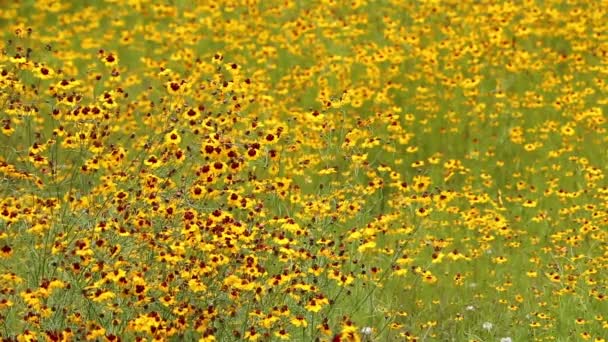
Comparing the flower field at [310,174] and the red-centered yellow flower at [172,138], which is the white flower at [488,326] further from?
the red-centered yellow flower at [172,138]

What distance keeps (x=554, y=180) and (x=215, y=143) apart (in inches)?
156

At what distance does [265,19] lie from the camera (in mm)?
12859

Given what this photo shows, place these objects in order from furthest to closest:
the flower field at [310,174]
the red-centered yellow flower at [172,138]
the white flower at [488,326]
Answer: the white flower at [488,326], the red-centered yellow flower at [172,138], the flower field at [310,174]

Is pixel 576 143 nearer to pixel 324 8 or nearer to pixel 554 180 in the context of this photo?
pixel 554 180

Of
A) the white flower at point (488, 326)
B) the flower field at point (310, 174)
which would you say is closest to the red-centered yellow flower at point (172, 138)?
the flower field at point (310, 174)

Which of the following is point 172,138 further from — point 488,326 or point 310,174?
point 310,174

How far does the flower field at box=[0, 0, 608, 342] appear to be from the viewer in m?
5.50

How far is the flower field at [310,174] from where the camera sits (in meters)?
5.50

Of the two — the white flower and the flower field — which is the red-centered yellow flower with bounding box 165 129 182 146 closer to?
the flower field

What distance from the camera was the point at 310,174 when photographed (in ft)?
30.7

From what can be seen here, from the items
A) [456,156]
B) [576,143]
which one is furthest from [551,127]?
[456,156]

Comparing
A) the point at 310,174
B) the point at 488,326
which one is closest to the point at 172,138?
the point at 488,326

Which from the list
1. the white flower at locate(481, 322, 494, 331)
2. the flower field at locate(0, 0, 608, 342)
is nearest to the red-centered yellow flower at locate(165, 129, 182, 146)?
the flower field at locate(0, 0, 608, 342)

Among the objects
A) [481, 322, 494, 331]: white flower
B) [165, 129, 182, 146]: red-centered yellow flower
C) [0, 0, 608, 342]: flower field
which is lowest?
[481, 322, 494, 331]: white flower
